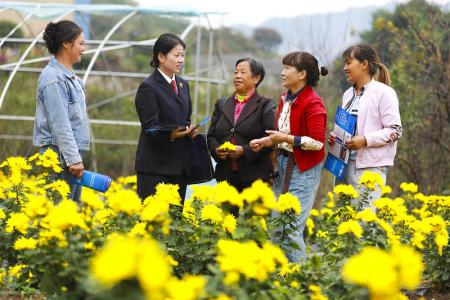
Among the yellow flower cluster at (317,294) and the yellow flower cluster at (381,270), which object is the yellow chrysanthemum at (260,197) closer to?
the yellow flower cluster at (317,294)

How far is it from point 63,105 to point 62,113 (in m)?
0.06

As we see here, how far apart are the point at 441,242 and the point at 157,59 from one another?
2.12m

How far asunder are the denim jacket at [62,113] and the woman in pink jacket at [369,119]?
5.23ft

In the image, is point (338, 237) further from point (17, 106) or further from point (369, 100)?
point (17, 106)

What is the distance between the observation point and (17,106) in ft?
38.2

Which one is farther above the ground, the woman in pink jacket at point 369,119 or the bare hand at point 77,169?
the woman in pink jacket at point 369,119

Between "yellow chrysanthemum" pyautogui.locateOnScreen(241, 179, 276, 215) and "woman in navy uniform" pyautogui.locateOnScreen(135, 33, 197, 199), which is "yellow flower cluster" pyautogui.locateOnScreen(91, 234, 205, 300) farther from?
"woman in navy uniform" pyautogui.locateOnScreen(135, 33, 197, 199)

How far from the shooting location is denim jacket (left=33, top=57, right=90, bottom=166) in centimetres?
445

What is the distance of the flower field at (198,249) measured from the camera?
81.8 inches

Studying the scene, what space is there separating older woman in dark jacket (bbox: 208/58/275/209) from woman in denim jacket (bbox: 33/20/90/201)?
0.88 m

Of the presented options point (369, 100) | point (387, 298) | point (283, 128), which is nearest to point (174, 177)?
point (283, 128)

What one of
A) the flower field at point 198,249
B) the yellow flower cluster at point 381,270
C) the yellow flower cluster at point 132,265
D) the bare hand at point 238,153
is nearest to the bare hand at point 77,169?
the flower field at point 198,249

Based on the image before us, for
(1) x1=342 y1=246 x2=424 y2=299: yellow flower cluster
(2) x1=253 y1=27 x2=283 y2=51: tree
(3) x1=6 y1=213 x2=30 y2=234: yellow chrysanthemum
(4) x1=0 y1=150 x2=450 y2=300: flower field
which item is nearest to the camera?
(1) x1=342 y1=246 x2=424 y2=299: yellow flower cluster

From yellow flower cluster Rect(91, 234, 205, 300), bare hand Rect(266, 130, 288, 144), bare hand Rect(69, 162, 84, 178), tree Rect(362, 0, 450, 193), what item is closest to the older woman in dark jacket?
bare hand Rect(266, 130, 288, 144)
